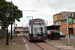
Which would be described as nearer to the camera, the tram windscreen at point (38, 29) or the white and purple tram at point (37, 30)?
the white and purple tram at point (37, 30)

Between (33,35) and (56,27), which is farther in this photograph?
(56,27)

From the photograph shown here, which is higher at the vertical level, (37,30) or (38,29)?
(38,29)

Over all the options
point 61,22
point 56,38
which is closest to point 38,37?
point 56,38

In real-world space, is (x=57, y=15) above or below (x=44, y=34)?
above

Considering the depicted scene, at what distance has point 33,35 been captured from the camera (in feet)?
61.8

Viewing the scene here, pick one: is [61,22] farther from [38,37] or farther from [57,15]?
[38,37]

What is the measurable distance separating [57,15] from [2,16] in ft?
165

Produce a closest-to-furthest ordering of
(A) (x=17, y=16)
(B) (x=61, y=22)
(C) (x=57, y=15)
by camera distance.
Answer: (A) (x=17, y=16)
(B) (x=61, y=22)
(C) (x=57, y=15)

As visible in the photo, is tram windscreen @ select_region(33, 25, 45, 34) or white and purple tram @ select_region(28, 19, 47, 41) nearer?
white and purple tram @ select_region(28, 19, 47, 41)

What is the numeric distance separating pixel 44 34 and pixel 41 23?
171cm

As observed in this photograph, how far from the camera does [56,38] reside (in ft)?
81.3

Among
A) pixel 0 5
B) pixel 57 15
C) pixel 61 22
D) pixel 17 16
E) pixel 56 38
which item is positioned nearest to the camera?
pixel 56 38

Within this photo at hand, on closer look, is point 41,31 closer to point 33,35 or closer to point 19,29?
point 33,35

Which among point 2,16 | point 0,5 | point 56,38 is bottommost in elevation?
point 56,38
